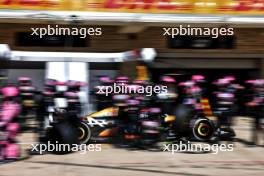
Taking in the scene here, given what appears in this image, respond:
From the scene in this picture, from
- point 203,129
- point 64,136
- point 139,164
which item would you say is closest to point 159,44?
point 203,129

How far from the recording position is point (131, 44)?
16281 millimetres

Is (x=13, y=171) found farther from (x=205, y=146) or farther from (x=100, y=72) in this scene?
(x=100, y=72)

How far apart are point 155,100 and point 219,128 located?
5.34 feet

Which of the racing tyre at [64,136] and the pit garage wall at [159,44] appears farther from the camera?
the pit garage wall at [159,44]

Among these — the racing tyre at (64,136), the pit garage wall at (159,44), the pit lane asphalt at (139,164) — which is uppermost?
the pit garage wall at (159,44)

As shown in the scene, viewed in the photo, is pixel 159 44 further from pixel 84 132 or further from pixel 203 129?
pixel 84 132

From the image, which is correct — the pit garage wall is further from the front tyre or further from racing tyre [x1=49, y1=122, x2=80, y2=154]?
racing tyre [x1=49, y1=122, x2=80, y2=154]

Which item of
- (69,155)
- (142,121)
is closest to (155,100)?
(142,121)

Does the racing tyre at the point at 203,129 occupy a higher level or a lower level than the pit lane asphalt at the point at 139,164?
higher

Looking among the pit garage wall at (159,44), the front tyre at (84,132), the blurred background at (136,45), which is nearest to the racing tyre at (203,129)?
the blurred background at (136,45)

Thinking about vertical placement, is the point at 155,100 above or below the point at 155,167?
above

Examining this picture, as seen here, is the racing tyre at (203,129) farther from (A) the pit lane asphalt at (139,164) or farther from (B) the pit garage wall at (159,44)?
(B) the pit garage wall at (159,44)

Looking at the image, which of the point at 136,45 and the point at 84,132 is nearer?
the point at 84,132

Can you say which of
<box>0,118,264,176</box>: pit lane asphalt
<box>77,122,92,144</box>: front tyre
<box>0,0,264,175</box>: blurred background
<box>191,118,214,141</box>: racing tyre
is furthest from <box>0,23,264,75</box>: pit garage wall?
<box>0,118,264,176</box>: pit lane asphalt
